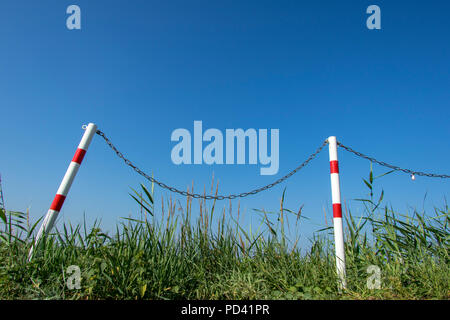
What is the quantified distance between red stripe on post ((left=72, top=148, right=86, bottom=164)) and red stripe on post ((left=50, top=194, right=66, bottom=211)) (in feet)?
1.72

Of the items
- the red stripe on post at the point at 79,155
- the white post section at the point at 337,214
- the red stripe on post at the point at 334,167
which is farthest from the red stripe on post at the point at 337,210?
the red stripe on post at the point at 79,155

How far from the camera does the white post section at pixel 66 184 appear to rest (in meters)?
3.94

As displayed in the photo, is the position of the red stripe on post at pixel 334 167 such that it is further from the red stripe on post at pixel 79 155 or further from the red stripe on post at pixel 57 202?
the red stripe on post at pixel 57 202

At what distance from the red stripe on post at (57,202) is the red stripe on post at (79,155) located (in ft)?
1.72

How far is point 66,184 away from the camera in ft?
13.4

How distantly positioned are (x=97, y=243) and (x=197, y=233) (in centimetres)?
142

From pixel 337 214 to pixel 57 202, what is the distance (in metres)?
3.80

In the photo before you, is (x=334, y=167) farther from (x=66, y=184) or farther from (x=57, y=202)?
(x=57, y=202)

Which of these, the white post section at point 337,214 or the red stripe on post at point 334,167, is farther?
the red stripe on post at point 334,167

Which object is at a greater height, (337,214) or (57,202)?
(57,202)

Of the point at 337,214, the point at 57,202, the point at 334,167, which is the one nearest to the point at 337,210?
the point at 337,214

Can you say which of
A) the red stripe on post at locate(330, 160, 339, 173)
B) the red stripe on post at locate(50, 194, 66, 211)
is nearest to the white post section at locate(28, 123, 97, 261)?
the red stripe on post at locate(50, 194, 66, 211)

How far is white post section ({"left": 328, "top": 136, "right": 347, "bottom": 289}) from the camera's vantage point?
12.6ft
